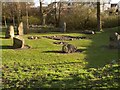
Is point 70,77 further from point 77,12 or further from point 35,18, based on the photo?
point 35,18

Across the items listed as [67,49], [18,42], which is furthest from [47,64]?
[18,42]

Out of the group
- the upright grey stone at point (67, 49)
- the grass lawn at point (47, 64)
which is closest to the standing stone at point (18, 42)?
the grass lawn at point (47, 64)

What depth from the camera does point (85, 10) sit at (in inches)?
1416

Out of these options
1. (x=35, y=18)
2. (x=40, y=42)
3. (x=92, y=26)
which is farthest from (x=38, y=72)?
(x=35, y=18)

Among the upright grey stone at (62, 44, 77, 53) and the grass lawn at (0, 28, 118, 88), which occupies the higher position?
the upright grey stone at (62, 44, 77, 53)

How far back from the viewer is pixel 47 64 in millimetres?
12641

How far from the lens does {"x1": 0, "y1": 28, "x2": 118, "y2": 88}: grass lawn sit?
8.85 meters

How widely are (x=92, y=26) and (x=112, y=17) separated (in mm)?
2700

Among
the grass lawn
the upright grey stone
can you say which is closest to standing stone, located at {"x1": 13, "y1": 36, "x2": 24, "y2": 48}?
the grass lawn

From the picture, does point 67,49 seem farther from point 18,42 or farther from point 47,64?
point 47,64

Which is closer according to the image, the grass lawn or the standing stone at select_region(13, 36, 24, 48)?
the grass lawn

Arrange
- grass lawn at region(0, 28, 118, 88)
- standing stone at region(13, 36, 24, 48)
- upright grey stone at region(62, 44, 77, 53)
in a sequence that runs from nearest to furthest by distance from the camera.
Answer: grass lawn at region(0, 28, 118, 88) < upright grey stone at region(62, 44, 77, 53) < standing stone at region(13, 36, 24, 48)

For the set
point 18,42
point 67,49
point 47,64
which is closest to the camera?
point 47,64

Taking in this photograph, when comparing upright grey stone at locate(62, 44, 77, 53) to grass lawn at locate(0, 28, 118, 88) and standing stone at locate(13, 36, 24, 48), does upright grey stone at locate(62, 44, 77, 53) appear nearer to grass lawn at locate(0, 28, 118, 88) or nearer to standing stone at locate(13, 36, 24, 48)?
grass lawn at locate(0, 28, 118, 88)
